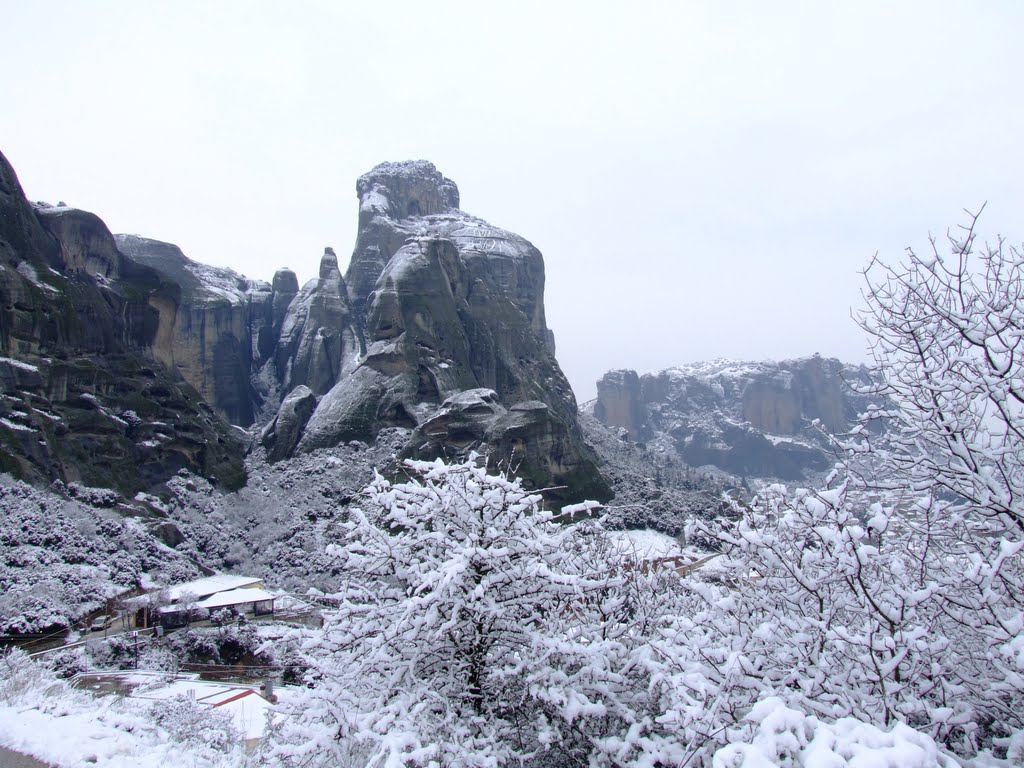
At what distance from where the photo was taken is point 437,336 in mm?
68562

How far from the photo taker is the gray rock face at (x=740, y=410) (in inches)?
6491

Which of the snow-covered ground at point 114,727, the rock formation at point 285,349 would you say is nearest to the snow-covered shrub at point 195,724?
the snow-covered ground at point 114,727

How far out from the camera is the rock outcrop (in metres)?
43.0

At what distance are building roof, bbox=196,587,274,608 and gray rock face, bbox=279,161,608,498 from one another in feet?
46.9

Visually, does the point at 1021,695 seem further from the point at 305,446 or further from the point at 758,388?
the point at 758,388

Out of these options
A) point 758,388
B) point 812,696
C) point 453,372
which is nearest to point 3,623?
point 812,696

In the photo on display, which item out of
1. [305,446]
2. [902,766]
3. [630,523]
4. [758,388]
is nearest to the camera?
[902,766]

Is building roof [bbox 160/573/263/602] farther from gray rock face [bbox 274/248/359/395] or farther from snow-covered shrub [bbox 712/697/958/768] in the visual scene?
gray rock face [bbox 274/248/359/395]

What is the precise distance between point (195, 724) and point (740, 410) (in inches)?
6963

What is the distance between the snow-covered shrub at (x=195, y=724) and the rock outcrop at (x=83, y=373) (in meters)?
30.6

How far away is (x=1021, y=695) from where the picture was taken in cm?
459

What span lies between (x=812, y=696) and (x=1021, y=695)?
1280 mm

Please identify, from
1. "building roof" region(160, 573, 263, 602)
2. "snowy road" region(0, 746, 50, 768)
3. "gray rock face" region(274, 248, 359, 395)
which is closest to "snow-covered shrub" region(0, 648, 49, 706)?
"snowy road" region(0, 746, 50, 768)

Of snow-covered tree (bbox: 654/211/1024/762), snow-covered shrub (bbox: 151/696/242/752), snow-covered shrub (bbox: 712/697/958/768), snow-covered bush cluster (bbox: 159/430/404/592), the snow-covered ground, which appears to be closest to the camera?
snow-covered shrub (bbox: 712/697/958/768)
